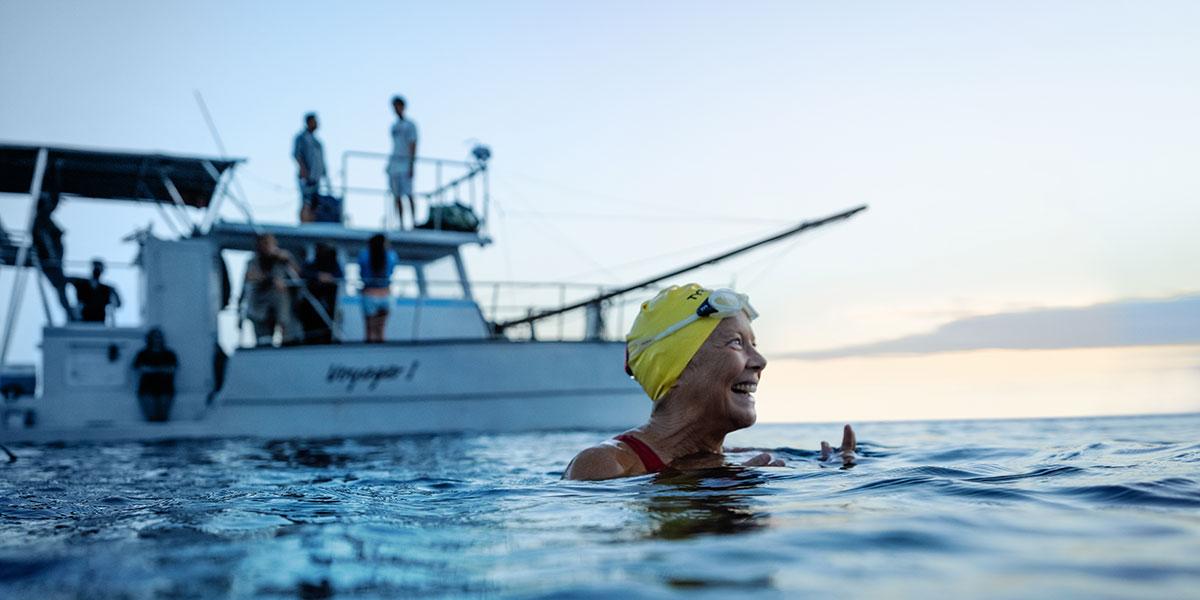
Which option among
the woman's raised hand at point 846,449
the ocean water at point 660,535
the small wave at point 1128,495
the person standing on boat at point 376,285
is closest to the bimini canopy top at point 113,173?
the person standing on boat at point 376,285

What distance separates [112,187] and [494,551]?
484 inches

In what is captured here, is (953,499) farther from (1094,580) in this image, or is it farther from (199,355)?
(199,355)

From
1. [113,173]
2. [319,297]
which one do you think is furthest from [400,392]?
[113,173]

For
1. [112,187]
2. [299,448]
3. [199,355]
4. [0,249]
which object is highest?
[112,187]

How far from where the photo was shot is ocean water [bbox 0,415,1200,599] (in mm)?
1861

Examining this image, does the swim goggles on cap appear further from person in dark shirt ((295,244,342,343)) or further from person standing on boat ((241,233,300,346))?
person in dark shirt ((295,244,342,343))

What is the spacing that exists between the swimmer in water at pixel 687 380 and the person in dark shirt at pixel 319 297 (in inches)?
365

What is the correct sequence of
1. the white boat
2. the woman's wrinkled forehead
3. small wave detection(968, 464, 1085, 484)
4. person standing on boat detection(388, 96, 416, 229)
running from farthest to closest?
1. person standing on boat detection(388, 96, 416, 229)
2. the white boat
3. the woman's wrinkled forehead
4. small wave detection(968, 464, 1085, 484)

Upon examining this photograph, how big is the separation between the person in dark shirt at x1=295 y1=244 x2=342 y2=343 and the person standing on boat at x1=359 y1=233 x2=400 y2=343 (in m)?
0.56

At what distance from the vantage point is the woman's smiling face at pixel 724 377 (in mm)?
3656

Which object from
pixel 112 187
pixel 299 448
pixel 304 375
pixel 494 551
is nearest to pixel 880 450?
pixel 494 551

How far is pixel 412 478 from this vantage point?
200 inches

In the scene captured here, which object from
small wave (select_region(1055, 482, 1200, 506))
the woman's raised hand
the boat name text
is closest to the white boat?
the boat name text

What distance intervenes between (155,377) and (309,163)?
3.53 meters
